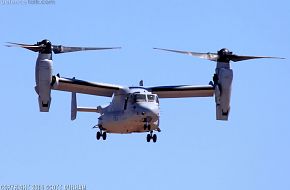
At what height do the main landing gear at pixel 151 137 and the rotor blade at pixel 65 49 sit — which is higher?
the rotor blade at pixel 65 49

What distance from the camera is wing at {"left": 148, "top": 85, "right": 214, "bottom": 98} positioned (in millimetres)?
80312

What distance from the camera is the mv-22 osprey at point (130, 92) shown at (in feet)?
245

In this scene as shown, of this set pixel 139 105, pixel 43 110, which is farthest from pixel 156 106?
pixel 43 110

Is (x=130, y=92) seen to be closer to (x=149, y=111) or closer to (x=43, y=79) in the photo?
(x=149, y=111)

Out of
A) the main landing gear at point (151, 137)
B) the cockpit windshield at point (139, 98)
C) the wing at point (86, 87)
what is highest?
the wing at point (86, 87)

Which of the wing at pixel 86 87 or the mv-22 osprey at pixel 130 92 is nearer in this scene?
the mv-22 osprey at pixel 130 92

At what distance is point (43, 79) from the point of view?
74188 millimetres

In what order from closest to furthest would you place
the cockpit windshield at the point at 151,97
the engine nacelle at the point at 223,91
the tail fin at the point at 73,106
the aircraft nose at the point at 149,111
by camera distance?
the aircraft nose at the point at 149,111
the cockpit windshield at the point at 151,97
the engine nacelle at the point at 223,91
the tail fin at the point at 73,106

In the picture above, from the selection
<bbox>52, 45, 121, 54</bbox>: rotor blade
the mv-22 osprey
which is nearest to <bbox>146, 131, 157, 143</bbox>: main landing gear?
the mv-22 osprey

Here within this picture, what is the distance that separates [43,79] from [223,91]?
958 centimetres

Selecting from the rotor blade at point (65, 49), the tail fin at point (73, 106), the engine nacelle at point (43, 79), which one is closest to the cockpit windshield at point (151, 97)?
the rotor blade at point (65, 49)

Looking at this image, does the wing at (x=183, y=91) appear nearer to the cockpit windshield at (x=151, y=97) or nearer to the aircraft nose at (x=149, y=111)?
the cockpit windshield at (x=151, y=97)

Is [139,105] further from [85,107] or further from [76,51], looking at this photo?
[85,107]

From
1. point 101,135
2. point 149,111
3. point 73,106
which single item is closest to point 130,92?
point 149,111
